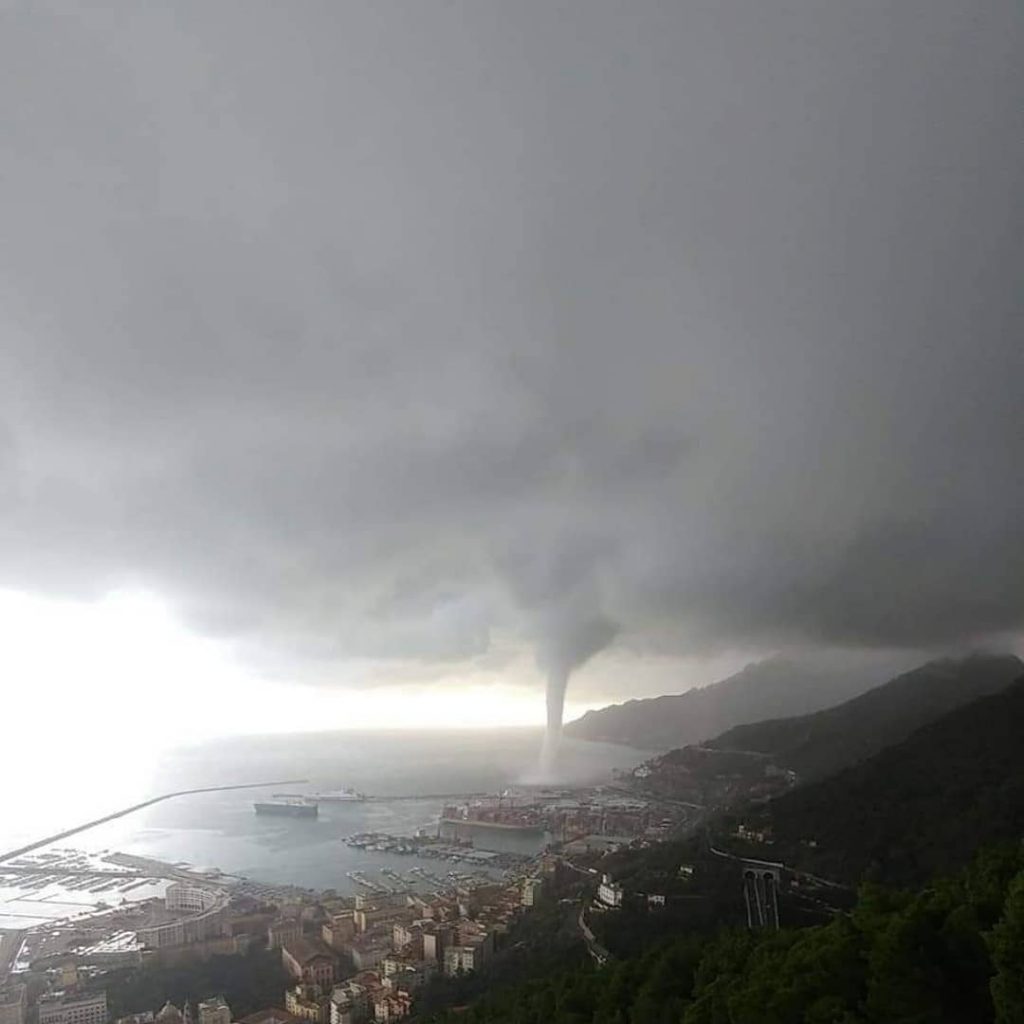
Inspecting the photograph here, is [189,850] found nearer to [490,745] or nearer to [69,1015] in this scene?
[69,1015]

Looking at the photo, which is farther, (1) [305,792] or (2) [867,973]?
(1) [305,792]

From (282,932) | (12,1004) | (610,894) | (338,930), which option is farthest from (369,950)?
(12,1004)

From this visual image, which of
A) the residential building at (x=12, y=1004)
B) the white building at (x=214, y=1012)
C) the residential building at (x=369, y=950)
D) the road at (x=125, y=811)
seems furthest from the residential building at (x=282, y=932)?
the road at (x=125, y=811)

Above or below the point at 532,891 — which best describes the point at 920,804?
above

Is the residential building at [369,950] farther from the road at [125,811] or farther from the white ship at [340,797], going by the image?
the white ship at [340,797]

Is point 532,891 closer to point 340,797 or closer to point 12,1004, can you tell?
point 12,1004

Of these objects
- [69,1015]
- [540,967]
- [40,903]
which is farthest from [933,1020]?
[40,903]

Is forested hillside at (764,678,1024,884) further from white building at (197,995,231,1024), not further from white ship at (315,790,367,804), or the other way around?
white ship at (315,790,367,804)
